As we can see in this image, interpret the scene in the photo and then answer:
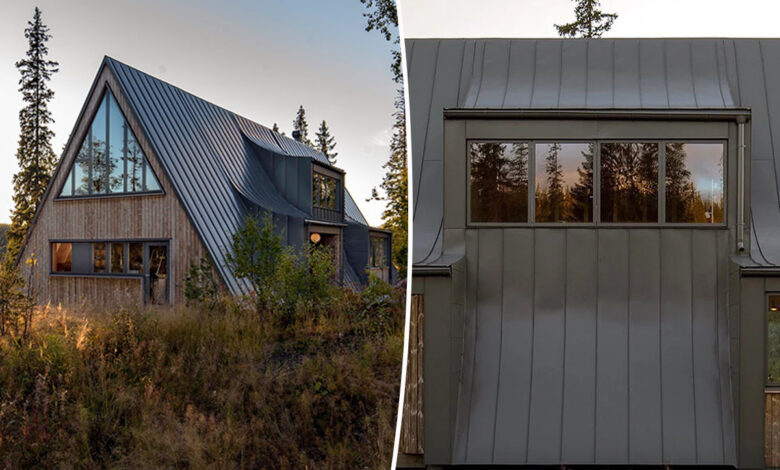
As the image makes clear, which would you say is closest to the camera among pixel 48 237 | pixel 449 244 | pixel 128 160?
pixel 48 237

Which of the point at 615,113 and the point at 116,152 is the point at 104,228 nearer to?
the point at 116,152

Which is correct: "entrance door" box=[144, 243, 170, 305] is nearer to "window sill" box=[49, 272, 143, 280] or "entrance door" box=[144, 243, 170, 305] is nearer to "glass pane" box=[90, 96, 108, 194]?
"window sill" box=[49, 272, 143, 280]

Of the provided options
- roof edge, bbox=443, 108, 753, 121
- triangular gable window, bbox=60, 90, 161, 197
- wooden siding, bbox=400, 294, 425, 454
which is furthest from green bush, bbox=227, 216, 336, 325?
roof edge, bbox=443, 108, 753, 121

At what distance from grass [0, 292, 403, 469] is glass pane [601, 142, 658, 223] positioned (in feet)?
23.7

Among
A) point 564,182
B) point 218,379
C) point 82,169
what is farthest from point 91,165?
point 564,182

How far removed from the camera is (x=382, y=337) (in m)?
1.53

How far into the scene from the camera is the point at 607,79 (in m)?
9.24

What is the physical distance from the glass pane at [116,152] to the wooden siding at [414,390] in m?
5.26

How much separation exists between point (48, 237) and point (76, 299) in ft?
0.71

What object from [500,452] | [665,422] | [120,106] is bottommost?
[500,452]

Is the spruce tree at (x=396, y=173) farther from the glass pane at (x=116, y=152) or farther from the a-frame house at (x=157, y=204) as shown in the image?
the glass pane at (x=116, y=152)

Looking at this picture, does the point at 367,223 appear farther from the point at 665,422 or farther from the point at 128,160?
the point at 665,422

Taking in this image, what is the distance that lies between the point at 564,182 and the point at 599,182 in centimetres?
57

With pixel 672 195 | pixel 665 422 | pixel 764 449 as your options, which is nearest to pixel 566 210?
pixel 672 195
